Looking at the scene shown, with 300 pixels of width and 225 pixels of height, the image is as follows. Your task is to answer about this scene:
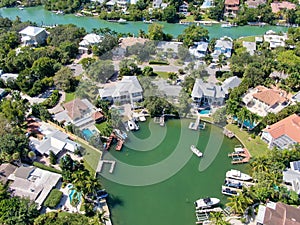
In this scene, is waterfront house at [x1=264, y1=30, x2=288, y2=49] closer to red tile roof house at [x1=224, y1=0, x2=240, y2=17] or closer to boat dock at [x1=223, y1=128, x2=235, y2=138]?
red tile roof house at [x1=224, y1=0, x2=240, y2=17]

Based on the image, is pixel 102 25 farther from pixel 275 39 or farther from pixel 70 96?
pixel 275 39

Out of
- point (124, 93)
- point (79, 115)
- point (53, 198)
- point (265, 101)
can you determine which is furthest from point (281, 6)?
point (53, 198)

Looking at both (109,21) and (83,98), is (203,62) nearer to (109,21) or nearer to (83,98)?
(83,98)

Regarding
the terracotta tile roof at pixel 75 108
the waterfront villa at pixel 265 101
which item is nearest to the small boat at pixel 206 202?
the waterfront villa at pixel 265 101

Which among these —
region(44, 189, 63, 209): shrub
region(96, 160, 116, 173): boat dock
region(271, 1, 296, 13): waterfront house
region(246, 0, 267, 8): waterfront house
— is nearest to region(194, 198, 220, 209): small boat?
region(96, 160, 116, 173): boat dock

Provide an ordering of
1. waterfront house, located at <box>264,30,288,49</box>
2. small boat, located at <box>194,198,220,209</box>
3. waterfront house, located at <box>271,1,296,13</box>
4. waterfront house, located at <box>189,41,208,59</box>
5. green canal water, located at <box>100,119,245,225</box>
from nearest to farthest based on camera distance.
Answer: small boat, located at <box>194,198,220,209</box> < green canal water, located at <box>100,119,245,225</box> < waterfront house, located at <box>189,41,208,59</box> < waterfront house, located at <box>264,30,288,49</box> < waterfront house, located at <box>271,1,296,13</box>

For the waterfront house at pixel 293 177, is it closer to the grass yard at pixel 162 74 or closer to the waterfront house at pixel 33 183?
the waterfront house at pixel 33 183

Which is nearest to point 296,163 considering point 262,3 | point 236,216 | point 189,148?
point 236,216
